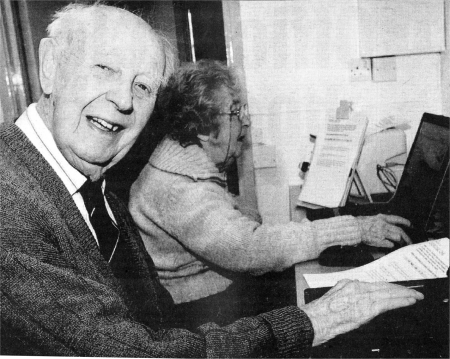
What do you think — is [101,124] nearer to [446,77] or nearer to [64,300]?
[64,300]

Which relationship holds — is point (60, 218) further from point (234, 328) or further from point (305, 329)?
point (305, 329)

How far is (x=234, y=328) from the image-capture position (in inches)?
35.0

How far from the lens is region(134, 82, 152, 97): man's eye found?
3.78 feet

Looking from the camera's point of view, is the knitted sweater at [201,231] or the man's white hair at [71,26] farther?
the knitted sweater at [201,231]

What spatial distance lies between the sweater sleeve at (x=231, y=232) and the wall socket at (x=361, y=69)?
59 centimetres

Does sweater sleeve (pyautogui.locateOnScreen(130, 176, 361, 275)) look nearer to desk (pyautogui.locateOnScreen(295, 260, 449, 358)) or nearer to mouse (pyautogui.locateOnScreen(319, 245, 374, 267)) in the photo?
mouse (pyautogui.locateOnScreen(319, 245, 374, 267))

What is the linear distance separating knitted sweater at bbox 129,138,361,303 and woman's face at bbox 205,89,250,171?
0.46 feet

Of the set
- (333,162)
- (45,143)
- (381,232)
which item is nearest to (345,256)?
(381,232)

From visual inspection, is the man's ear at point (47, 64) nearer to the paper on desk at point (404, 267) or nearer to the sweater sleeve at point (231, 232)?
the sweater sleeve at point (231, 232)

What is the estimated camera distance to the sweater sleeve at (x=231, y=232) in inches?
53.9

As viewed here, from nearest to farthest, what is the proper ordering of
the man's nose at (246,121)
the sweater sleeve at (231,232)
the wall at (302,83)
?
the sweater sleeve at (231,232), the wall at (302,83), the man's nose at (246,121)

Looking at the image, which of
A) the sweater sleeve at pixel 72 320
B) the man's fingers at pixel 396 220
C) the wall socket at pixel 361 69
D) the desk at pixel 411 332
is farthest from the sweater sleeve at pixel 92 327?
the wall socket at pixel 361 69

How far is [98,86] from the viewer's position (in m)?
1.11

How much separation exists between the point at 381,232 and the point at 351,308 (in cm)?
53
